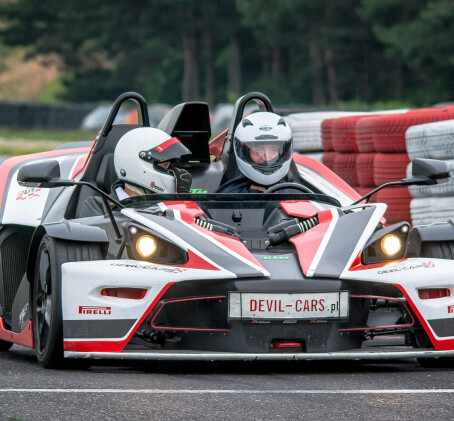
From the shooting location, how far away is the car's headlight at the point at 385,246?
23.3 feet

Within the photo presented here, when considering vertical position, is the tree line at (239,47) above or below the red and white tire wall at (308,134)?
above

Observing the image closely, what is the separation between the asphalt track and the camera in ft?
18.1

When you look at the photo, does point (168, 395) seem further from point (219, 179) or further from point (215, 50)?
point (215, 50)

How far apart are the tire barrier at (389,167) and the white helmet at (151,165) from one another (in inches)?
159

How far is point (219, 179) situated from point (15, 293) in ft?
5.17

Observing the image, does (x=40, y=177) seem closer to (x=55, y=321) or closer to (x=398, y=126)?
(x=55, y=321)

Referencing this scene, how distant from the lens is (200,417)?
541 cm

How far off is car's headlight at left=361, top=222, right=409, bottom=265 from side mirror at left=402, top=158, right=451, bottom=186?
0.50m

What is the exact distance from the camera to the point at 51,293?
7.07 meters

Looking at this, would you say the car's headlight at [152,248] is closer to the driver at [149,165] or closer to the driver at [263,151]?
the driver at [149,165]

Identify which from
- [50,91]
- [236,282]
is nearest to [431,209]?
[236,282]

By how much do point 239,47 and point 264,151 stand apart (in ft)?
223

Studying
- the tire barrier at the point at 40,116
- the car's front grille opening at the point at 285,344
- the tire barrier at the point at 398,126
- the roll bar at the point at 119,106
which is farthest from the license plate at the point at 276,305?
the tire barrier at the point at 40,116

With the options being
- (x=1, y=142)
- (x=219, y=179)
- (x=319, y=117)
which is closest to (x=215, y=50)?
(x=1, y=142)
